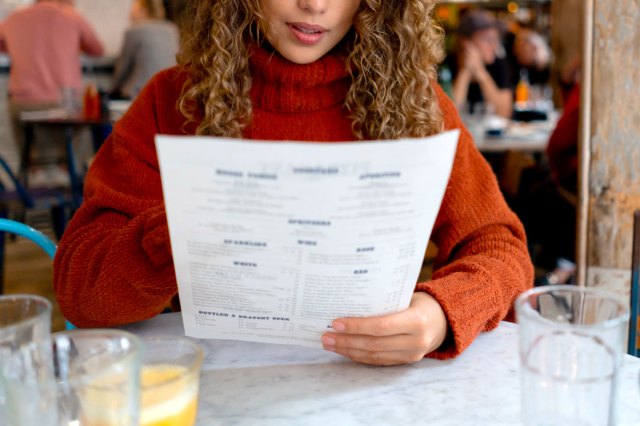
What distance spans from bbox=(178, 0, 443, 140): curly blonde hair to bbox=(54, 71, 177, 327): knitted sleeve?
12 cm

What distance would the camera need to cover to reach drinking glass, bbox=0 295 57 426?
0.65m

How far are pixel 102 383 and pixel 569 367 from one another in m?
0.44

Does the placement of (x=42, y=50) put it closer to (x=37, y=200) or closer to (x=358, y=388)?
(x=37, y=200)

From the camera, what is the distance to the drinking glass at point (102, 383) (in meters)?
0.64

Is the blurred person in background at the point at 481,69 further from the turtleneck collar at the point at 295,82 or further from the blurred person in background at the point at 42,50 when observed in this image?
the turtleneck collar at the point at 295,82

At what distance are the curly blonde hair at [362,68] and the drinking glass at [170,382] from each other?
21.5 inches

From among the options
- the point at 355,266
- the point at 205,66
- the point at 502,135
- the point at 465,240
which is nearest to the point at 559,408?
the point at 355,266

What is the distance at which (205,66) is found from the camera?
1298 millimetres

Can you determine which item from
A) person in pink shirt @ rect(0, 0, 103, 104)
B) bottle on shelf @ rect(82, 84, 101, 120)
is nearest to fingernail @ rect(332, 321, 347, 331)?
bottle on shelf @ rect(82, 84, 101, 120)

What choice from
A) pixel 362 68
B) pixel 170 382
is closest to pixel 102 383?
pixel 170 382

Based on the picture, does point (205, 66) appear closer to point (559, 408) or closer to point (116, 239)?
point (116, 239)

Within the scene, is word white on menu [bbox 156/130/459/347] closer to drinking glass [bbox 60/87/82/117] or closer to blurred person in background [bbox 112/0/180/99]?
drinking glass [bbox 60/87/82/117]

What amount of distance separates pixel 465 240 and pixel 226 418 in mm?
637


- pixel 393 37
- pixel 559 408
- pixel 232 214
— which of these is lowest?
pixel 559 408
